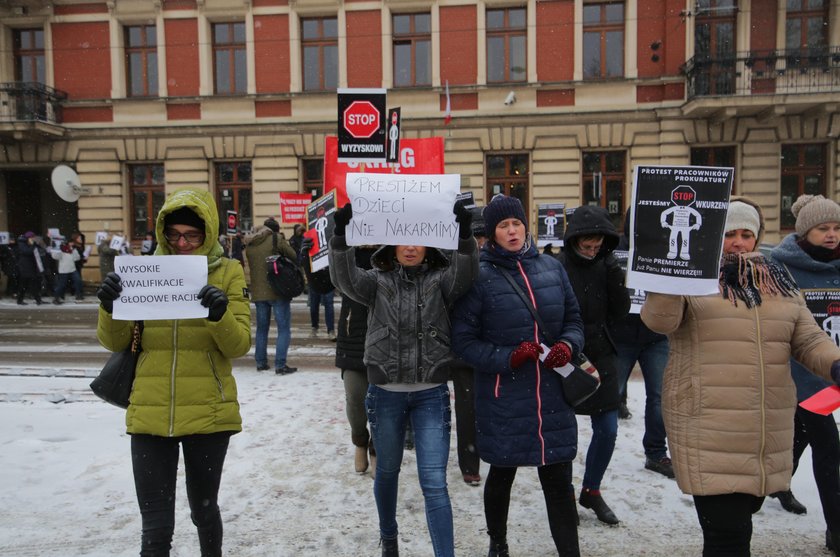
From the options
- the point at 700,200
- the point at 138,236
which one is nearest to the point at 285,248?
the point at 700,200

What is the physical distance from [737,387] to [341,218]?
1.93 m

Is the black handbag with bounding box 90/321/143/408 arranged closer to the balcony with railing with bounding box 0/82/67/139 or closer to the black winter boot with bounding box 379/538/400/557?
the black winter boot with bounding box 379/538/400/557

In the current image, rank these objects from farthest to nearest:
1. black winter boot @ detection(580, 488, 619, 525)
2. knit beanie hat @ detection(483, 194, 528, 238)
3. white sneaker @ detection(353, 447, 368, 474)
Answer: white sneaker @ detection(353, 447, 368, 474)
black winter boot @ detection(580, 488, 619, 525)
knit beanie hat @ detection(483, 194, 528, 238)

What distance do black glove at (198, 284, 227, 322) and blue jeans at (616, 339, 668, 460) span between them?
2.92 meters

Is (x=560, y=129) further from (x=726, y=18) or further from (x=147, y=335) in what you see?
(x=147, y=335)

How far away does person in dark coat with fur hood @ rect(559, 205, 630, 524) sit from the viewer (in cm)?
373

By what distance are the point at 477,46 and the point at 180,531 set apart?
17.4 m

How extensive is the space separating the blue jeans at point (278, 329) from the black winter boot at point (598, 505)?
4.78 meters

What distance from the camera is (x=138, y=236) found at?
20000 mm

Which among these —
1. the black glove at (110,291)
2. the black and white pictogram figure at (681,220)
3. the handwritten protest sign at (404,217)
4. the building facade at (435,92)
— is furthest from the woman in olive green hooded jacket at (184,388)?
the building facade at (435,92)

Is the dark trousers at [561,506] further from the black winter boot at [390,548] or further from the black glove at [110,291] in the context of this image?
the black glove at [110,291]

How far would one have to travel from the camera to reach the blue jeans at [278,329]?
775 cm

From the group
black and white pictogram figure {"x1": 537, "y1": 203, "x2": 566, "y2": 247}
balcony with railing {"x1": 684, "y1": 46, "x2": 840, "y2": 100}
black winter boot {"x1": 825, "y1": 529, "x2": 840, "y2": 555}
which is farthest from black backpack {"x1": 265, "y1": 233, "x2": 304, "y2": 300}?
balcony with railing {"x1": 684, "y1": 46, "x2": 840, "y2": 100}

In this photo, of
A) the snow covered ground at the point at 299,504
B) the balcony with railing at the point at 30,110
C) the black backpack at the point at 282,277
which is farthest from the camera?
the balcony with railing at the point at 30,110
